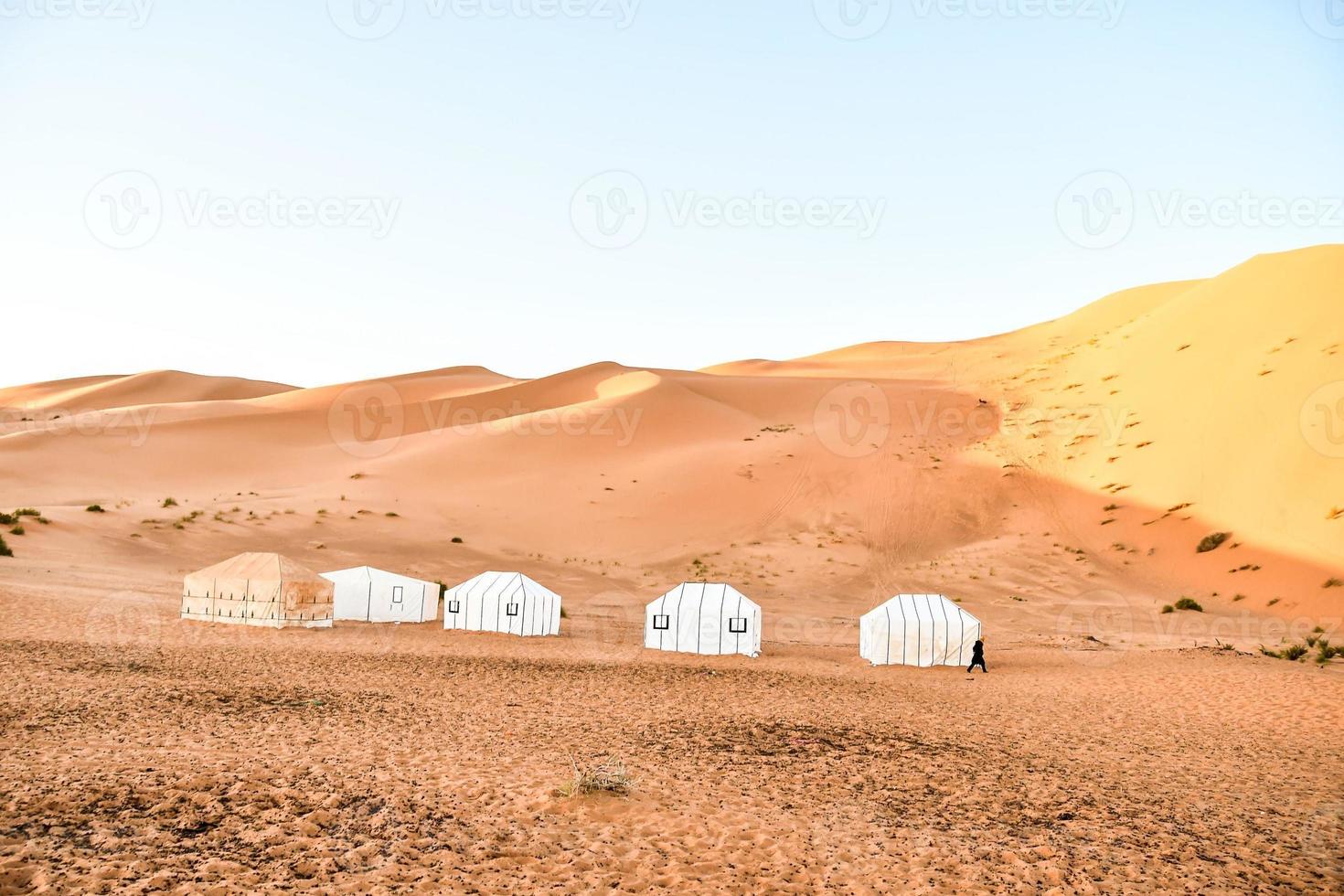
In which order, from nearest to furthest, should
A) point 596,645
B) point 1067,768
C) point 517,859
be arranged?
point 517,859 → point 1067,768 → point 596,645

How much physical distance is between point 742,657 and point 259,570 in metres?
14.4

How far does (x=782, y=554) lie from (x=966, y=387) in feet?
96.2

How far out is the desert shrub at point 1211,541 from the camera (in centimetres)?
3794

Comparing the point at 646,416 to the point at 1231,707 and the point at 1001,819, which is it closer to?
the point at 1231,707

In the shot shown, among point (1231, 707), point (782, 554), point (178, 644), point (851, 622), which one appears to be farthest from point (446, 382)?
point (1231, 707)

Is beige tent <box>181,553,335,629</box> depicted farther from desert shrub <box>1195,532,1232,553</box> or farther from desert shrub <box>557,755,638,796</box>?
desert shrub <box>1195,532,1232,553</box>

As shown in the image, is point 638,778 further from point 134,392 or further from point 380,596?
point 134,392

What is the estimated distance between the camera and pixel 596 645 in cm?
2733

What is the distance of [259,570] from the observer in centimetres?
2780

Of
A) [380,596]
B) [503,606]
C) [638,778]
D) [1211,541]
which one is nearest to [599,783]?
[638,778]

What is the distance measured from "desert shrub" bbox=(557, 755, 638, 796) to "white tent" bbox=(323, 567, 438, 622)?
21490 millimetres

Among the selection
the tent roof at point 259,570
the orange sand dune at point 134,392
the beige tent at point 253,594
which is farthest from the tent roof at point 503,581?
the orange sand dune at point 134,392

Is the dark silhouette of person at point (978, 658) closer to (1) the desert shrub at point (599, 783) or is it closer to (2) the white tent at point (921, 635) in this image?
(2) the white tent at point (921, 635)

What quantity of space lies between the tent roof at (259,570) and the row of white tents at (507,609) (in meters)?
0.03
